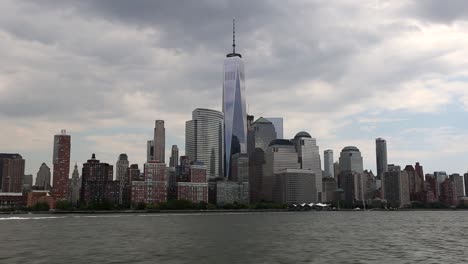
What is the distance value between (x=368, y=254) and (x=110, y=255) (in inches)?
1420

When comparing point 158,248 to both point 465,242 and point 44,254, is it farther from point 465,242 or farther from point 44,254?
point 465,242

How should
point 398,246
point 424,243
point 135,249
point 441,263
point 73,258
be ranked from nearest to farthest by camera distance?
point 441,263
point 73,258
point 135,249
point 398,246
point 424,243

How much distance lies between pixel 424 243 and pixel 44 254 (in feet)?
209

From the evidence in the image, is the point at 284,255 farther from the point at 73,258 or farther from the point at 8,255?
the point at 8,255

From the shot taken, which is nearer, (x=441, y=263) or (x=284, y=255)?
(x=441, y=263)

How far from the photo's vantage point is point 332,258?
65938mm

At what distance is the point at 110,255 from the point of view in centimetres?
6950

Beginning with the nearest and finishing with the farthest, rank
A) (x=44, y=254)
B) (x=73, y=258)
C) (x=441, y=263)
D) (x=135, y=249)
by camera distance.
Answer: (x=441, y=263), (x=73, y=258), (x=44, y=254), (x=135, y=249)

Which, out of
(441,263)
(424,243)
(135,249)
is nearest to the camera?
(441,263)

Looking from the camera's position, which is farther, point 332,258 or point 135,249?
point 135,249

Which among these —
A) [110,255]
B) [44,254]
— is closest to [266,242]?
[110,255]

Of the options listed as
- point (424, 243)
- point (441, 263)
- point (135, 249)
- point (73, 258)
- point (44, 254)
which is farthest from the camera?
point (424, 243)

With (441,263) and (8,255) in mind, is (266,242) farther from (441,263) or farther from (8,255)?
(8,255)

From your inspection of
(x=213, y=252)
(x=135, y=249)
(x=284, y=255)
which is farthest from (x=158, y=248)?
(x=284, y=255)
